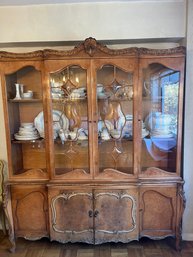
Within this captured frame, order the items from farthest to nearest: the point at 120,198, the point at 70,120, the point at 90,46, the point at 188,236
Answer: the point at 188,236 → the point at 70,120 → the point at 120,198 → the point at 90,46

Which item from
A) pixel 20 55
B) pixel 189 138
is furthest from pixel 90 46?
pixel 189 138

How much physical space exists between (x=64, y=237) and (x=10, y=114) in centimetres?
139

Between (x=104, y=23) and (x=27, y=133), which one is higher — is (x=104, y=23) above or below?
above

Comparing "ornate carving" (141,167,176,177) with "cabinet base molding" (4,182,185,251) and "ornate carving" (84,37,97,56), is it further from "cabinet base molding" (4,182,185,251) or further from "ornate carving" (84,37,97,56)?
"ornate carving" (84,37,97,56)

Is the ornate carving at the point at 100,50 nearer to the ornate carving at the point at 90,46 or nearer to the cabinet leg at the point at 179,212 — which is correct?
the ornate carving at the point at 90,46

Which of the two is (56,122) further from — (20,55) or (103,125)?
(20,55)

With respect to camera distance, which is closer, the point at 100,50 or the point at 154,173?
the point at 100,50

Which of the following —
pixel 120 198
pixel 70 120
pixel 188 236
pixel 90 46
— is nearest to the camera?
pixel 90 46

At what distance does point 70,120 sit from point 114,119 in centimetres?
46

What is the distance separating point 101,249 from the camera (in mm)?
2314

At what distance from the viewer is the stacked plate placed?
2.35 metres

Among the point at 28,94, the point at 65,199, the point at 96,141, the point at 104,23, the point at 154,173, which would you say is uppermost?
the point at 104,23

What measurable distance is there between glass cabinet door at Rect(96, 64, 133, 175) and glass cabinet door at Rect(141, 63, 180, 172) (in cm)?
17

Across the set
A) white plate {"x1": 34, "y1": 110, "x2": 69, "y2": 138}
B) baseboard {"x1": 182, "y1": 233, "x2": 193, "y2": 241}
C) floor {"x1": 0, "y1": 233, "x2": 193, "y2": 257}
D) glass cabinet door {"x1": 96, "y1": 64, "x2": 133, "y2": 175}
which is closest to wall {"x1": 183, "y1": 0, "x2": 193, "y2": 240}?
baseboard {"x1": 182, "y1": 233, "x2": 193, "y2": 241}
